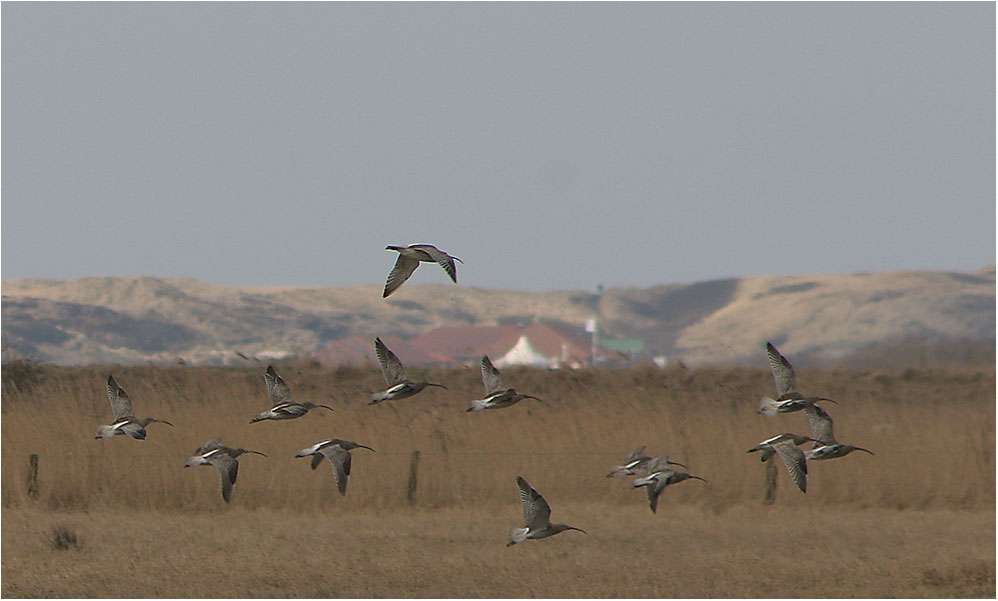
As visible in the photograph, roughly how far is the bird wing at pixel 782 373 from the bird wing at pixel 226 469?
3.29m

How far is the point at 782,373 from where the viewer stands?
8695 mm

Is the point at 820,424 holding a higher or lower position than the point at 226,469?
higher

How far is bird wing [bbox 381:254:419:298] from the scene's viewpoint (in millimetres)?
8780

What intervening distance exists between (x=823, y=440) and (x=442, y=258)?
2442 millimetres

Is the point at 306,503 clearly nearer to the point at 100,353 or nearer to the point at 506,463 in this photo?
the point at 506,463

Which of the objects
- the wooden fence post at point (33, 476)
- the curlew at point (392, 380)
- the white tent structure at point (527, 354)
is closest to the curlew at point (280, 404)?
Result: the curlew at point (392, 380)

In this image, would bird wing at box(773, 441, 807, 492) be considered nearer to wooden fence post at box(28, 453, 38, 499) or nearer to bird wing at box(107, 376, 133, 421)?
bird wing at box(107, 376, 133, 421)

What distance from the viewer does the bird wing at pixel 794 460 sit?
9.05m

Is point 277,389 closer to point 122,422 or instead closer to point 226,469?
point 226,469

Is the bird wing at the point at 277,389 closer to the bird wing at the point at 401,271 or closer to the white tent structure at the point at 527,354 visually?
the bird wing at the point at 401,271

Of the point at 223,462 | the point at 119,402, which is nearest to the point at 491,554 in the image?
the point at 223,462

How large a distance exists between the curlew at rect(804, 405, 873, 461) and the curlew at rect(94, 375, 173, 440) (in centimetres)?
365

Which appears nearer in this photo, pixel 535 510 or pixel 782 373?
pixel 782 373

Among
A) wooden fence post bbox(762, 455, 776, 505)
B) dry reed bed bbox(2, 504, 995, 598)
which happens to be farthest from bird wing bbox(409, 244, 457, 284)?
wooden fence post bbox(762, 455, 776, 505)
